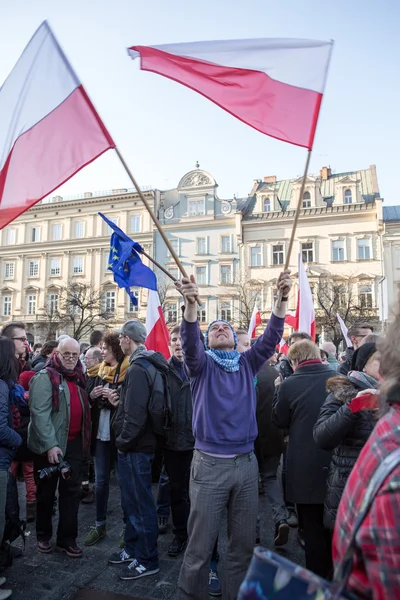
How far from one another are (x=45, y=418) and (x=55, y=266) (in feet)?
139

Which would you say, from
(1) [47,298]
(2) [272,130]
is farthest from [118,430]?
(1) [47,298]

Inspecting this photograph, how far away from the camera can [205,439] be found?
2.94 metres

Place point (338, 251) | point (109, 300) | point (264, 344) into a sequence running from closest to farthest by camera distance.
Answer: point (264, 344)
point (338, 251)
point (109, 300)

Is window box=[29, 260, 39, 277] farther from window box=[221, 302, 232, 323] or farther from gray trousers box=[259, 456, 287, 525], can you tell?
gray trousers box=[259, 456, 287, 525]

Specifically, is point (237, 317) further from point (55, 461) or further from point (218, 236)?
point (55, 461)

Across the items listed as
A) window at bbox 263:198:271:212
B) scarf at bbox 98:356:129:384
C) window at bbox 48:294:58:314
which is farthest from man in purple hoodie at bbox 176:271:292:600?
window at bbox 48:294:58:314

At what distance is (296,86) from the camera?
11.0 feet

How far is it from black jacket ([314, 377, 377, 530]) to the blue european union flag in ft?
8.85

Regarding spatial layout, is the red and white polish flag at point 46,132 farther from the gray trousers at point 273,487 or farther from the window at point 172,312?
the window at point 172,312

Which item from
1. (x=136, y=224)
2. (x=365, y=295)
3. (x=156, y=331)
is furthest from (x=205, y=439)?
(x=136, y=224)

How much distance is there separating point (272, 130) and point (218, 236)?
35.4 metres

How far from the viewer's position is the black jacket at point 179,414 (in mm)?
4277

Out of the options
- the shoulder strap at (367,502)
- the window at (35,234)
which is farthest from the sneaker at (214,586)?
the window at (35,234)

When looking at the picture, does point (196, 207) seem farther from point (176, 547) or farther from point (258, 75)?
point (176, 547)
